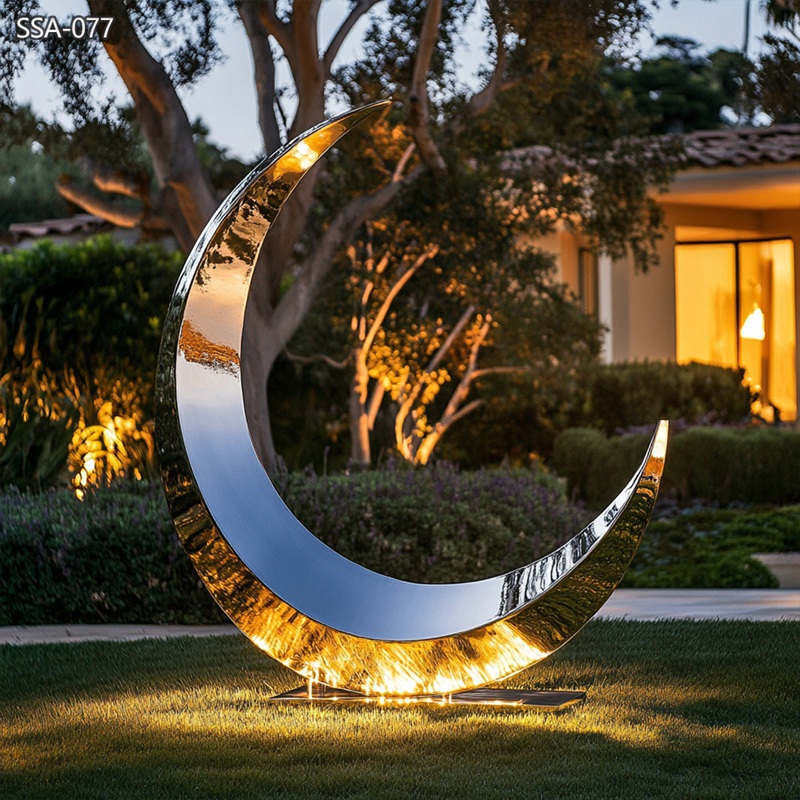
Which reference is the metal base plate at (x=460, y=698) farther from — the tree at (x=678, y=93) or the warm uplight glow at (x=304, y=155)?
the tree at (x=678, y=93)

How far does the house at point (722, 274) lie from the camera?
53.7ft

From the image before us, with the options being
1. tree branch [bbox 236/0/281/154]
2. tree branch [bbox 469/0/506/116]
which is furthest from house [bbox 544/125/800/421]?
tree branch [bbox 236/0/281/154]

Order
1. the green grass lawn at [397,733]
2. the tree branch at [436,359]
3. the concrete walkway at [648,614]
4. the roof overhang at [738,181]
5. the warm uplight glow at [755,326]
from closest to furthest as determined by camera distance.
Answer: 1. the green grass lawn at [397,733]
2. the concrete walkway at [648,614]
3. the tree branch at [436,359]
4. the roof overhang at [738,181]
5. the warm uplight glow at [755,326]

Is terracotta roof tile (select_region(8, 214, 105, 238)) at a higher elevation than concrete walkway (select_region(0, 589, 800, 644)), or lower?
higher

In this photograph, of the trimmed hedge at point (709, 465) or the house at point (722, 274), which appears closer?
the trimmed hedge at point (709, 465)

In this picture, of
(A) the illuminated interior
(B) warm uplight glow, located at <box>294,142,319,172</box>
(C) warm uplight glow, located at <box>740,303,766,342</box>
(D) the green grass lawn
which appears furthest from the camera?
(C) warm uplight glow, located at <box>740,303,766,342</box>

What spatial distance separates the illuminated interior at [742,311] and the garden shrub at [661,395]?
2600 mm

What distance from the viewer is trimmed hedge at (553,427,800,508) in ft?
46.1

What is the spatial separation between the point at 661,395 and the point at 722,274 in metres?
4.09

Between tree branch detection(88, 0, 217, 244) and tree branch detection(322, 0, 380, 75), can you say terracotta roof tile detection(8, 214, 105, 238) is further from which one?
tree branch detection(322, 0, 380, 75)

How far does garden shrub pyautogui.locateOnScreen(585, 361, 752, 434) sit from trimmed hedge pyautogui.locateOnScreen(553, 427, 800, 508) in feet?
4.17

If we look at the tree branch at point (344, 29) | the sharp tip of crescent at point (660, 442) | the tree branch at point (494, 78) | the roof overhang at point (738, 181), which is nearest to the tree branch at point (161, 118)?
the tree branch at point (344, 29)

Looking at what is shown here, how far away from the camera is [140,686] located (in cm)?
638

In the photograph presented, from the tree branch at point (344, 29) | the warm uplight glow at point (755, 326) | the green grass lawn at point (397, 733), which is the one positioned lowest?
the green grass lawn at point (397, 733)
